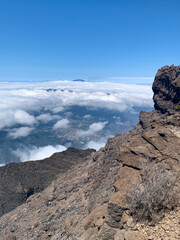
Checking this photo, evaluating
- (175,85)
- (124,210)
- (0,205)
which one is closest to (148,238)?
(124,210)

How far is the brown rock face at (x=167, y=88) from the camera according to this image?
39816mm

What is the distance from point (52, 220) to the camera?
25406mm

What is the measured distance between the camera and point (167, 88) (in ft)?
145

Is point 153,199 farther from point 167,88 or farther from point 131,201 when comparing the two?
point 167,88

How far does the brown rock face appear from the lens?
131 feet

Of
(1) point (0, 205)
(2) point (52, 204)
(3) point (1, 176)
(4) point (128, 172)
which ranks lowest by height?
(1) point (0, 205)

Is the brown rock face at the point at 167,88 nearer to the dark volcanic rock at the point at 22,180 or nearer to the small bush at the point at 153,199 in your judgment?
the small bush at the point at 153,199

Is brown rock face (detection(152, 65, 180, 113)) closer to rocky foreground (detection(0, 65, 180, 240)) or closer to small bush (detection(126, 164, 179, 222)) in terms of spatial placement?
rocky foreground (detection(0, 65, 180, 240))

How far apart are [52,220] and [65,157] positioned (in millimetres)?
72507

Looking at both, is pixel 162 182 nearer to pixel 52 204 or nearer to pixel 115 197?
pixel 115 197

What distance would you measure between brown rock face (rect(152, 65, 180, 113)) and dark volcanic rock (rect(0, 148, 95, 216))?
4059cm

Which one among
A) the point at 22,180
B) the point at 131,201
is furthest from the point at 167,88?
the point at 22,180

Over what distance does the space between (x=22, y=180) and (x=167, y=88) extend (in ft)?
192

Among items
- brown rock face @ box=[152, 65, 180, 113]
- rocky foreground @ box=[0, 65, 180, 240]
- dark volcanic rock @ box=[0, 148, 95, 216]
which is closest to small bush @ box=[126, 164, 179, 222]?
rocky foreground @ box=[0, 65, 180, 240]
